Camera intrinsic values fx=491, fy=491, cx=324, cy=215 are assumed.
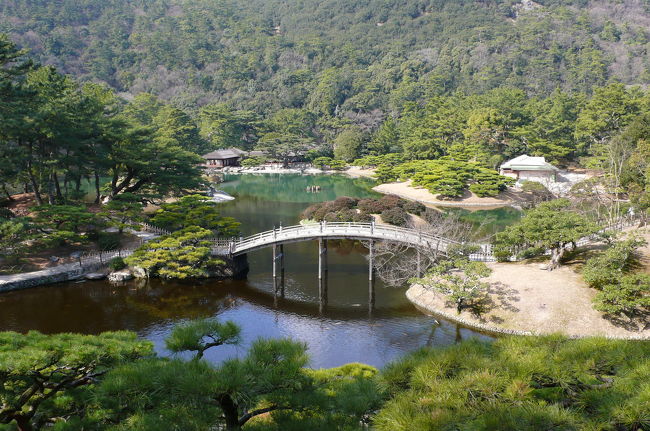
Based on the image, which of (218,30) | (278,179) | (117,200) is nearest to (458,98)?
(278,179)

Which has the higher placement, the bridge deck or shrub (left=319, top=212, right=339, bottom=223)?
the bridge deck

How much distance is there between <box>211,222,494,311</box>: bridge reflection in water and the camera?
888 inches

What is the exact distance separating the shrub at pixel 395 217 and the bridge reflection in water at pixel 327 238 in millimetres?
8544

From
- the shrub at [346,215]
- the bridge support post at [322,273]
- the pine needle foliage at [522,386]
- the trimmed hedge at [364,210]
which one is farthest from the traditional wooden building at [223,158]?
the pine needle foliage at [522,386]

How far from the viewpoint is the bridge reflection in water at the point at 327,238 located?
22.5 metres

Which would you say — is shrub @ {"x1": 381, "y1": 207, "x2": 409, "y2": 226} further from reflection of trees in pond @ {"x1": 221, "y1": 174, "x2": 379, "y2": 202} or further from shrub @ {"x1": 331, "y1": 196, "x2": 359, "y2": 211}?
reflection of trees in pond @ {"x1": 221, "y1": 174, "x2": 379, "y2": 202}

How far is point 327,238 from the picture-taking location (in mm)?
23875

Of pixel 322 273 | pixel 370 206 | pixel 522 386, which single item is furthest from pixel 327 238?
pixel 522 386

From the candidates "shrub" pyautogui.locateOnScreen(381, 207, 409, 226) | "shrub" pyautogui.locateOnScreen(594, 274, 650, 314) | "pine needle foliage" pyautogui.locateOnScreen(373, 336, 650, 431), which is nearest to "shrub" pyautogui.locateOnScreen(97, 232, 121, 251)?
"shrub" pyautogui.locateOnScreen(381, 207, 409, 226)

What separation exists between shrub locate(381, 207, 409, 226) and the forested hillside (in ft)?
207

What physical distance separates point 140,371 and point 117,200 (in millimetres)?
25242

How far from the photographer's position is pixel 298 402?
5.82 meters

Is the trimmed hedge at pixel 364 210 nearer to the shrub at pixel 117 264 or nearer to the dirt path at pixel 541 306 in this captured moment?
the dirt path at pixel 541 306

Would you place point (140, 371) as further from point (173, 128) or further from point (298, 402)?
point (173, 128)
